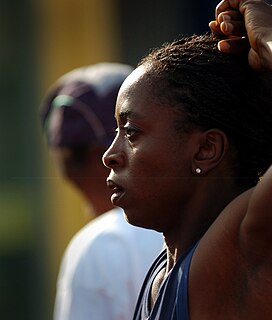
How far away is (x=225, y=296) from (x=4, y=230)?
6139 millimetres

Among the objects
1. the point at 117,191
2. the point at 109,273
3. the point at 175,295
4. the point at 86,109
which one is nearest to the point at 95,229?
the point at 109,273

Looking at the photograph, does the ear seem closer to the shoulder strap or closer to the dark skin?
the dark skin

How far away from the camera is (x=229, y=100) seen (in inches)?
106

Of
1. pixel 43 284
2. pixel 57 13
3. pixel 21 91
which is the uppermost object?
pixel 57 13

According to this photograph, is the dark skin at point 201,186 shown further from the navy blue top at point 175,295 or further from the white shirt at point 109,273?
the white shirt at point 109,273

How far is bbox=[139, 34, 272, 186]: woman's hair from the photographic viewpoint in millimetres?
2699

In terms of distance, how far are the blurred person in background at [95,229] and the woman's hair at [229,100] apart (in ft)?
4.42

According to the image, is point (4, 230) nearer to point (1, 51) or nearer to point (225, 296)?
point (1, 51)

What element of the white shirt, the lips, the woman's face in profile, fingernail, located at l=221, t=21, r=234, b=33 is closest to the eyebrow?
the woman's face in profile

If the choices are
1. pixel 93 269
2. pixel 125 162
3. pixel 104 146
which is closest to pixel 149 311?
pixel 125 162

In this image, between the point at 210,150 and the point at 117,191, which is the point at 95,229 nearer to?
the point at 117,191

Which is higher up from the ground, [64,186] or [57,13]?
[57,13]

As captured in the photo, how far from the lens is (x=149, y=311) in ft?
9.32

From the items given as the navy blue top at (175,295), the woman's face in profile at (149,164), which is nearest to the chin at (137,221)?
the woman's face in profile at (149,164)
